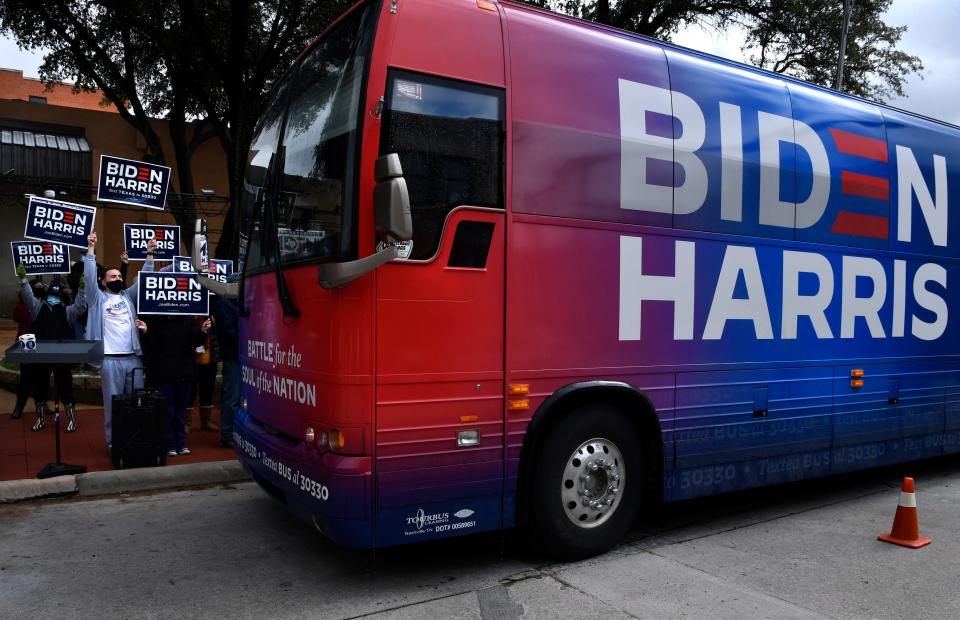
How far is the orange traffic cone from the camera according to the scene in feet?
17.5

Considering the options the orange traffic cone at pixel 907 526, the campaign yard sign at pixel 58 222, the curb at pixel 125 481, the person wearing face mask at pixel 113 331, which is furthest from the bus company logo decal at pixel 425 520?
the campaign yard sign at pixel 58 222

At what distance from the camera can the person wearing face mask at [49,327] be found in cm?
925

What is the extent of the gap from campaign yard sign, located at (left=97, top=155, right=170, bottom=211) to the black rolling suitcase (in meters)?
2.58

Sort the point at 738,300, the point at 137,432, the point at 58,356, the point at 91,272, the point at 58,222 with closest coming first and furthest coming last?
the point at 738,300
the point at 58,356
the point at 137,432
the point at 91,272
the point at 58,222

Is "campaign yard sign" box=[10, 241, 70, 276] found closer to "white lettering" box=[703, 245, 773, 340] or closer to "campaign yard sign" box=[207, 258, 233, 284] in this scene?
"campaign yard sign" box=[207, 258, 233, 284]

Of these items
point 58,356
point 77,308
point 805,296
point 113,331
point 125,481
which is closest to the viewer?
point 805,296

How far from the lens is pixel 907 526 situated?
5.39 m

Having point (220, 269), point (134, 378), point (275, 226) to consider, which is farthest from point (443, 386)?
point (220, 269)

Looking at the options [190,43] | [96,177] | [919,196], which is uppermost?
[190,43]

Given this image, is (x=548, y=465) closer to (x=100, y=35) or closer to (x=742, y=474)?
(x=742, y=474)

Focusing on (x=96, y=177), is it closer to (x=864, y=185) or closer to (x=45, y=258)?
(x=45, y=258)

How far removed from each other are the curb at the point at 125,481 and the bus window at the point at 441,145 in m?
3.56

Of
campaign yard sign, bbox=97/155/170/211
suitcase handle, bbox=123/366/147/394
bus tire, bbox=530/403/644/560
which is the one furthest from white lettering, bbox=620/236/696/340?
campaign yard sign, bbox=97/155/170/211

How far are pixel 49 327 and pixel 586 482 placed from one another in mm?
8027
